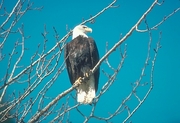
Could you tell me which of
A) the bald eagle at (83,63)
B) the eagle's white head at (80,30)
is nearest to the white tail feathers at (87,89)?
the bald eagle at (83,63)

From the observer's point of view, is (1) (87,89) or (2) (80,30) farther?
(2) (80,30)

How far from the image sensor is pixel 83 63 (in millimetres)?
3820

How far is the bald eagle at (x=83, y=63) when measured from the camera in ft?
12.5

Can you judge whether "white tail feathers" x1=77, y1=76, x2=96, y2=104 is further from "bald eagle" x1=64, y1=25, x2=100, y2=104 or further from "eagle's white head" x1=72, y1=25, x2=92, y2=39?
"eagle's white head" x1=72, y1=25, x2=92, y2=39

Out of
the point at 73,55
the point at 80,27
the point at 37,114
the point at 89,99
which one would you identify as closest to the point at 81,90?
the point at 89,99

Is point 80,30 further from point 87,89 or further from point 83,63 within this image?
point 87,89

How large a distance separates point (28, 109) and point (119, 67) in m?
1.03

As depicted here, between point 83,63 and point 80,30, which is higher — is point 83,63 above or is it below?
below

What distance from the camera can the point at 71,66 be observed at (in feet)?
12.8

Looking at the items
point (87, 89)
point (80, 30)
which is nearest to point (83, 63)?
point (87, 89)

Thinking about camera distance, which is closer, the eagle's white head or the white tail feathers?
the white tail feathers

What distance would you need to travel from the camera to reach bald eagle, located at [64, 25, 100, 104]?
3812 millimetres

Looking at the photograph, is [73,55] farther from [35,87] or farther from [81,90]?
[35,87]

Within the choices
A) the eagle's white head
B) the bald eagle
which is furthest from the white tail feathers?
the eagle's white head
